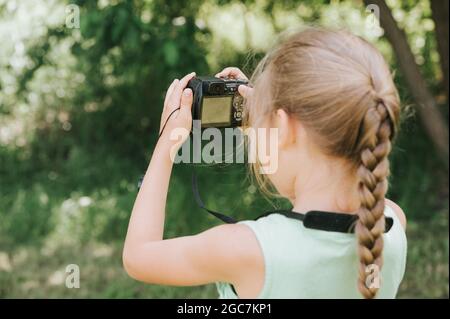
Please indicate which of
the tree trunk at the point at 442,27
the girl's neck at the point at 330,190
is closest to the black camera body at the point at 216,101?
the girl's neck at the point at 330,190

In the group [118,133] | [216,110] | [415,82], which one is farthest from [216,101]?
[118,133]

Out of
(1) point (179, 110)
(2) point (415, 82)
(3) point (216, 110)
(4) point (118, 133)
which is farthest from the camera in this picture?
(4) point (118, 133)

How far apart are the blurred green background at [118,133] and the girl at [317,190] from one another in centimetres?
166

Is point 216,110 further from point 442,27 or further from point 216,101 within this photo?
point 442,27

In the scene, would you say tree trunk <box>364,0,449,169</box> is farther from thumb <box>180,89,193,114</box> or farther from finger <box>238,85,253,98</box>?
thumb <box>180,89,193,114</box>

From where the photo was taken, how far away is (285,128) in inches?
45.2

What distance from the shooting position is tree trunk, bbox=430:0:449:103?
3463 millimetres

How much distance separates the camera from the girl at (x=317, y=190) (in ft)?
3.55

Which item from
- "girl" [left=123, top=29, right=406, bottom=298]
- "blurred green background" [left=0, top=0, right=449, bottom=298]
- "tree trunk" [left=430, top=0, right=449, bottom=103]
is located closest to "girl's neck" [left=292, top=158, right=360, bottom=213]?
"girl" [left=123, top=29, right=406, bottom=298]

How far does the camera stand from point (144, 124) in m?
4.70

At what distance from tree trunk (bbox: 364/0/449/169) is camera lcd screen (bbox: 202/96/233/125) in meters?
1.87

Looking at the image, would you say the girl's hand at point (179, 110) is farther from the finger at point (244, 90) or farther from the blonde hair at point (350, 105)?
the blonde hair at point (350, 105)

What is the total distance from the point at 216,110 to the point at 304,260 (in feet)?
1.65

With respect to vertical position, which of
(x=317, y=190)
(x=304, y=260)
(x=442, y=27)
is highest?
(x=442, y=27)
